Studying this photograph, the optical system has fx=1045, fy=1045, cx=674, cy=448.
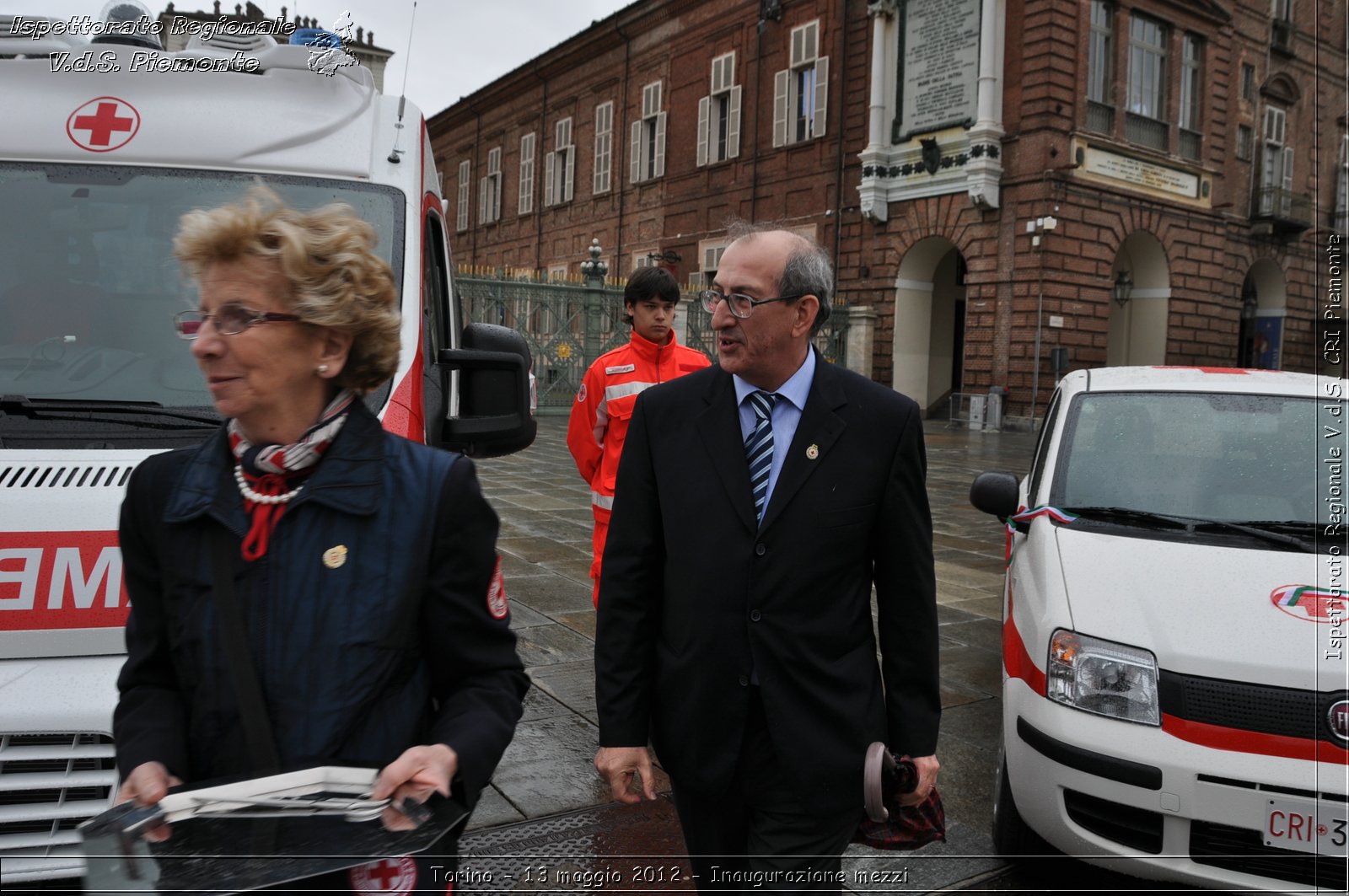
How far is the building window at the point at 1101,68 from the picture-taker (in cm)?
2286

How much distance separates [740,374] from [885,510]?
1.46ft

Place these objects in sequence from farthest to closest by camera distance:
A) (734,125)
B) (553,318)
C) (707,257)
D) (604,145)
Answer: (604,145), (707,257), (734,125), (553,318)

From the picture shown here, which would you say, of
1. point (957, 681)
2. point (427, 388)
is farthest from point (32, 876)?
point (957, 681)

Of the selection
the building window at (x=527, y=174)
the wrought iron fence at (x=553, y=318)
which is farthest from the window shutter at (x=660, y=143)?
the wrought iron fence at (x=553, y=318)

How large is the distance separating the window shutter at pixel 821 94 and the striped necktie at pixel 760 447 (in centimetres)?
2597

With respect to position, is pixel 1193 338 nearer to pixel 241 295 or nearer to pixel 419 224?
pixel 419 224

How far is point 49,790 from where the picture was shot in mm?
2377

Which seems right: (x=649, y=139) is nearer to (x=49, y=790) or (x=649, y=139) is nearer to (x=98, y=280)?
(x=98, y=280)

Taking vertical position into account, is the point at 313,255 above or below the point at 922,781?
above

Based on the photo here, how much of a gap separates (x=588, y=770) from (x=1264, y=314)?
101 ft

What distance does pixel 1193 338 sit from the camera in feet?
83.2

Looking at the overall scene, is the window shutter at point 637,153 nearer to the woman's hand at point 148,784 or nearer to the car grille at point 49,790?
the car grille at point 49,790

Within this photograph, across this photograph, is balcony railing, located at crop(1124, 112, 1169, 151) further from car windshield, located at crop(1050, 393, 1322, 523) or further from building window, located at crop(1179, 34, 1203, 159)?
car windshield, located at crop(1050, 393, 1322, 523)

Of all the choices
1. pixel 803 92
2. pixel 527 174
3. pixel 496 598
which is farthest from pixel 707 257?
pixel 496 598
